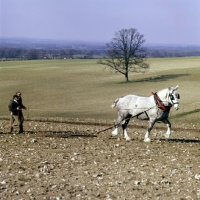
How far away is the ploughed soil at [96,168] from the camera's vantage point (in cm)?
1151

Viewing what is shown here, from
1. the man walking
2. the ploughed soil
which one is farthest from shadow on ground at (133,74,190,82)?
the ploughed soil

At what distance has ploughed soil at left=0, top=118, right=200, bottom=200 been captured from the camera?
11.5 metres

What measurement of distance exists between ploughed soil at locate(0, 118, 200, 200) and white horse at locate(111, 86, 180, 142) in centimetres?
108

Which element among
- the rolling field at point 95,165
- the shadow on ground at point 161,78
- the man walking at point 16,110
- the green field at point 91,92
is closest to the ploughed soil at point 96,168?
the rolling field at point 95,165

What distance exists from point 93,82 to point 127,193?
7427 centimetres

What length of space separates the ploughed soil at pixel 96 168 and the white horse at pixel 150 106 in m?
1.08

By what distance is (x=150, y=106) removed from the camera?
757 inches

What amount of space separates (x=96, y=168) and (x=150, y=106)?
242 inches

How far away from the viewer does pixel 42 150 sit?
1677 centimetres

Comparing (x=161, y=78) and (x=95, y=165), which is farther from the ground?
(x=95, y=165)

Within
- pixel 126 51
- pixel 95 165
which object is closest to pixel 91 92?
pixel 126 51

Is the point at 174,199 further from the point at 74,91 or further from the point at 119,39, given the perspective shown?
the point at 119,39

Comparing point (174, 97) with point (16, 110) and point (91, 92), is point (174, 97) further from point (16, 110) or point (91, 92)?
point (91, 92)

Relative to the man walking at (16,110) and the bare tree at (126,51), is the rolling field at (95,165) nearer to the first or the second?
the man walking at (16,110)
